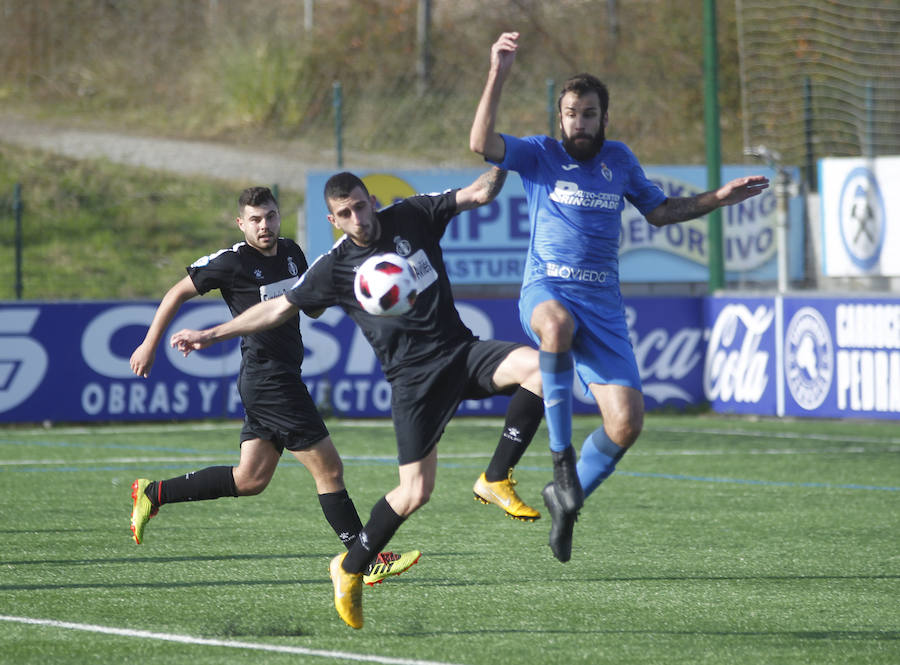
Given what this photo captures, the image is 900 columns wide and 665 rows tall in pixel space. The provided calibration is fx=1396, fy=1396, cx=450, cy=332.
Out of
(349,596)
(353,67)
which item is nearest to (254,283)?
(349,596)

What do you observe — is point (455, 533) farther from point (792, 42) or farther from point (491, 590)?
point (792, 42)

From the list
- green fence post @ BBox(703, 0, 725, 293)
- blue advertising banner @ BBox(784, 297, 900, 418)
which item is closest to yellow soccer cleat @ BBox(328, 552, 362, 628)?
blue advertising banner @ BBox(784, 297, 900, 418)

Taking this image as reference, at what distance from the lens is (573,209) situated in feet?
21.9

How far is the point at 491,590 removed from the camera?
701cm

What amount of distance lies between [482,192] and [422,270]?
53 cm

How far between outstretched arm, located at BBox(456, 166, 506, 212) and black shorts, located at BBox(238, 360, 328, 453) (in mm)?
1369

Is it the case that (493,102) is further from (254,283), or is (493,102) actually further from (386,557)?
(386,557)

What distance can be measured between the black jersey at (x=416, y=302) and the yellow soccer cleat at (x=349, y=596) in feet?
2.97

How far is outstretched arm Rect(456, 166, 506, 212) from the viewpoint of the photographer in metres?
6.52

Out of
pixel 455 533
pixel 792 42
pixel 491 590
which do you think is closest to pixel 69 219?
pixel 792 42

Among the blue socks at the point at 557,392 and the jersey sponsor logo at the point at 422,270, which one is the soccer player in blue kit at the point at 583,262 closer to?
the blue socks at the point at 557,392

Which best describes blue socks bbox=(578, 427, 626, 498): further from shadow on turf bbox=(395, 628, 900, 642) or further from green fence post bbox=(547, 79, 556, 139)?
green fence post bbox=(547, 79, 556, 139)

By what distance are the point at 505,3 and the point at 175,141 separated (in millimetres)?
8554

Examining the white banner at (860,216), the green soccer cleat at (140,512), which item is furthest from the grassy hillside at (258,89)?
the green soccer cleat at (140,512)
